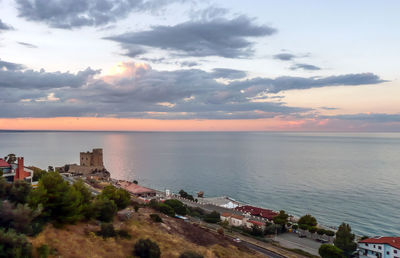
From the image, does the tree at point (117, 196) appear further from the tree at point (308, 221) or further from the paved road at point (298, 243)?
the tree at point (308, 221)

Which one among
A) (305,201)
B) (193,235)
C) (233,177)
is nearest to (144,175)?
(233,177)

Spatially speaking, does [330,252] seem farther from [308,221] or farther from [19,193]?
[19,193]

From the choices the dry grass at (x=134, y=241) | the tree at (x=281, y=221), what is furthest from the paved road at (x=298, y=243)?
the dry grass at (x=134, y=241)

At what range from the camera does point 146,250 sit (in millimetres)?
26641

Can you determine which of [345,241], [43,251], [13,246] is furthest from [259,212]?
[13,246]

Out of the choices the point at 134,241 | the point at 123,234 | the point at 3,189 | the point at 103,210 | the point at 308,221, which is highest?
the point at 3,189

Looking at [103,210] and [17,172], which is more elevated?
[17,172]

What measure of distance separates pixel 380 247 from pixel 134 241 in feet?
119

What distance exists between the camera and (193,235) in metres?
36.5

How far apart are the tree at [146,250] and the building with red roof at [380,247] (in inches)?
1375

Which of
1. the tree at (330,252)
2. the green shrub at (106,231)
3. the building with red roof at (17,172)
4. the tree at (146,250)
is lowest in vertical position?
the tree at (330,252)

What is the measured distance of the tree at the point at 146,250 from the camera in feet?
86.0

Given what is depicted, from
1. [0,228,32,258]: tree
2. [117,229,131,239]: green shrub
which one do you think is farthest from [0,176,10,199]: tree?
[117,229,131,239]: green shrub

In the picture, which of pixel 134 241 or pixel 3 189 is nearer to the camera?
pixel 3 189
